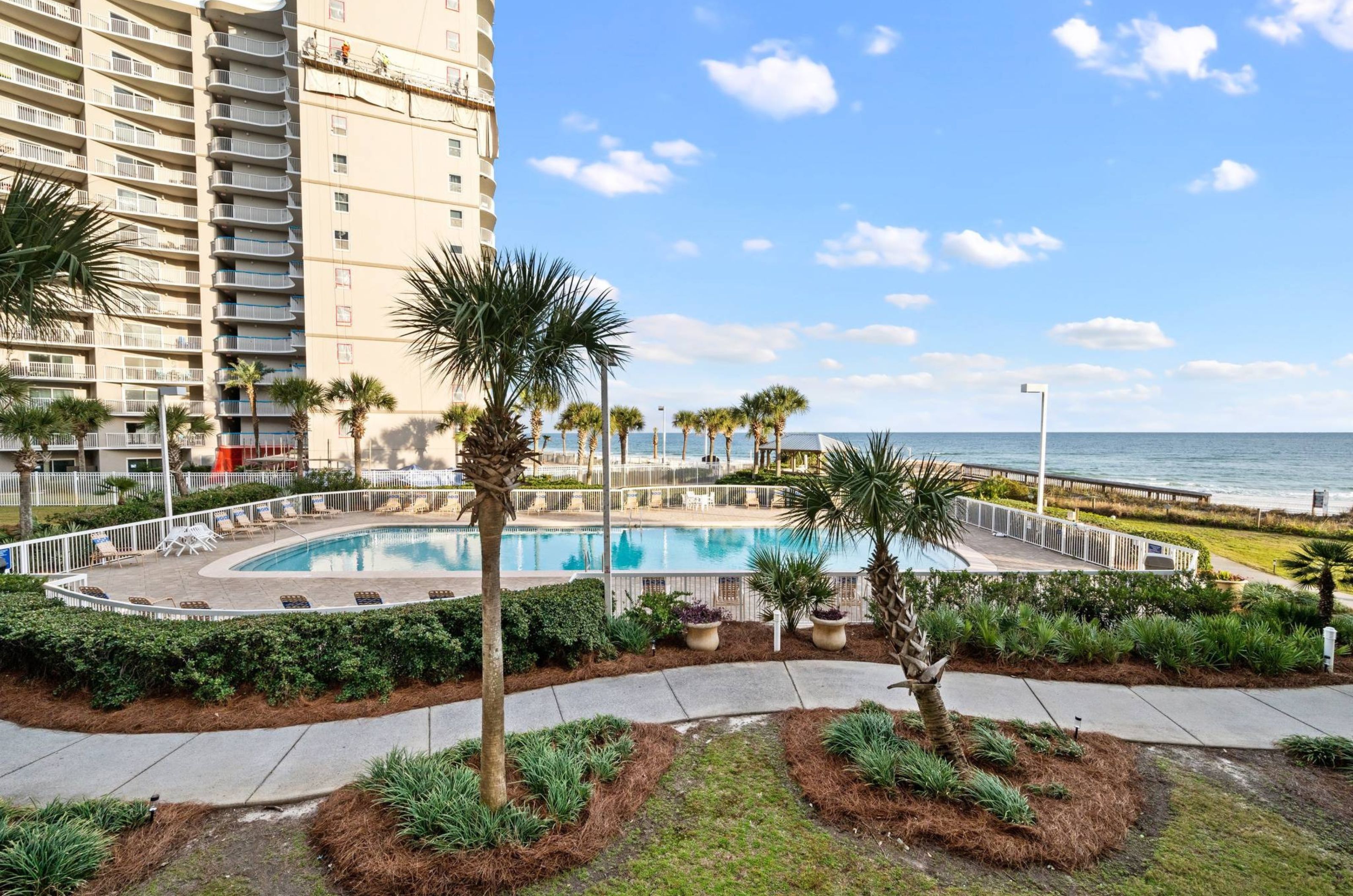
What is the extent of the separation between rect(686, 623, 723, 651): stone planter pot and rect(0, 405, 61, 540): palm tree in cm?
1686

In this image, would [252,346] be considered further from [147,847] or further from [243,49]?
[147,847]

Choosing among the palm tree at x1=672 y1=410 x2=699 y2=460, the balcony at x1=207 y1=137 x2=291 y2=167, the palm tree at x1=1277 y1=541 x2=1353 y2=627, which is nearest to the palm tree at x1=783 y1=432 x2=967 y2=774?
the palm tree at x1=1277 y1=541 x2=1353 y2=627

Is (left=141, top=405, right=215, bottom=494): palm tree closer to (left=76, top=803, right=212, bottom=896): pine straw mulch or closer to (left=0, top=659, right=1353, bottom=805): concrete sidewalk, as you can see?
(left=0, top=659, right=1353, bottom=805): concrete sidewalk

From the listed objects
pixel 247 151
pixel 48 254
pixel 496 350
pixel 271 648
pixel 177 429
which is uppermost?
pixel 247 151

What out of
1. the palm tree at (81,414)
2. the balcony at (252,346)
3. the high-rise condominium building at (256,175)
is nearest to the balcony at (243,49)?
the high-rise condominium building at (256,175)

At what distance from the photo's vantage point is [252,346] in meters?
39.4

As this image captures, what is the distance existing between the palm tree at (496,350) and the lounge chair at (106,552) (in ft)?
50.8

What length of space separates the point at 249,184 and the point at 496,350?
160 ft

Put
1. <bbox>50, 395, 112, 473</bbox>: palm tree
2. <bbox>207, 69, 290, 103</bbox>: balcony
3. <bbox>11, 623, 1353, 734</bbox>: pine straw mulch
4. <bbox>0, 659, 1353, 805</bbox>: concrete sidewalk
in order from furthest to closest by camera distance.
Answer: <bbox>207, 69, 290, 103</bbox>: balcony
<bbox>50, 395, 112, 473</bbox>: palm tree
<bbox>11, 623, 1353, 734</bbox>: pine straw mulch
<bbox>0, 659, 1353, 805</bbox>: concrete sidewalk

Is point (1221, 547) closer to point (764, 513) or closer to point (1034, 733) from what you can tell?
point (764, 513)

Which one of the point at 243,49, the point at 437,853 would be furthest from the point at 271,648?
the point at 243,49

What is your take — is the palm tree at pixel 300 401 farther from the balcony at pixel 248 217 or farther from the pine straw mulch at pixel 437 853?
the pine straw mulch at pixel 437 853

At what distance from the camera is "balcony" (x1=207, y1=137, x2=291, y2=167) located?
39.2 m

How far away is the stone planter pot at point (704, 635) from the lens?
8641 millimetres
